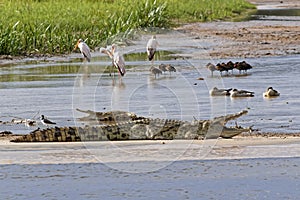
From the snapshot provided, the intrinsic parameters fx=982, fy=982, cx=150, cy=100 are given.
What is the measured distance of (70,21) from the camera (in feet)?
98.3

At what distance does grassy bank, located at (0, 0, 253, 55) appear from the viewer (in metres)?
25.2

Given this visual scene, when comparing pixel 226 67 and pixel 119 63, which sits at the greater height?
pixel 119 63

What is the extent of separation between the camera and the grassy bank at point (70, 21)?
25.2m

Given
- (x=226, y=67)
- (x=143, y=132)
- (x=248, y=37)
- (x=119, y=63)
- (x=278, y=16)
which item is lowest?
(x=278, y=16)

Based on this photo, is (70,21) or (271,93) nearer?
(271,93)

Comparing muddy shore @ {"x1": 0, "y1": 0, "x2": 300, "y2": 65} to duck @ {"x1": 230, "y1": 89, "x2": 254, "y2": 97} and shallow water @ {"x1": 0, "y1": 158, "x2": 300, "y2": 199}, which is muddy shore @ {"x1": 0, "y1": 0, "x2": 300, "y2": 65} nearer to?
duck @ {"x1": 230, "y1": 89, "x2": 254, "y2": 97}

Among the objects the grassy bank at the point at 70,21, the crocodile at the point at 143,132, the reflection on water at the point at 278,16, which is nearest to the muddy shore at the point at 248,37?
the grassy bank at the point at 70,21

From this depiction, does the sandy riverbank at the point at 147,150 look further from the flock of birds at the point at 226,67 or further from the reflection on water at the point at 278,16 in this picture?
the reflection on water at the point at 278,16

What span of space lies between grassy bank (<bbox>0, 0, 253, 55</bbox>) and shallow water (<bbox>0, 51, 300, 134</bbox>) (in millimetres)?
2700

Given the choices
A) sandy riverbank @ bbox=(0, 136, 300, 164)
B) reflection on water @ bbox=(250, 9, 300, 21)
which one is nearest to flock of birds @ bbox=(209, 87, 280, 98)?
sandy riverbank @ bbox=(0, 136, 300, 164)

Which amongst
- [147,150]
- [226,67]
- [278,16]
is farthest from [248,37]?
[147,150]

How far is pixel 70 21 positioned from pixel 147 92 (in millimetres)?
14230

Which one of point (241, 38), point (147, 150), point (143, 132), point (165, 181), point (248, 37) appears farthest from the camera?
point (248, 37)

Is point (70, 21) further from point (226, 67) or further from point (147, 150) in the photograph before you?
point (147, 150)
